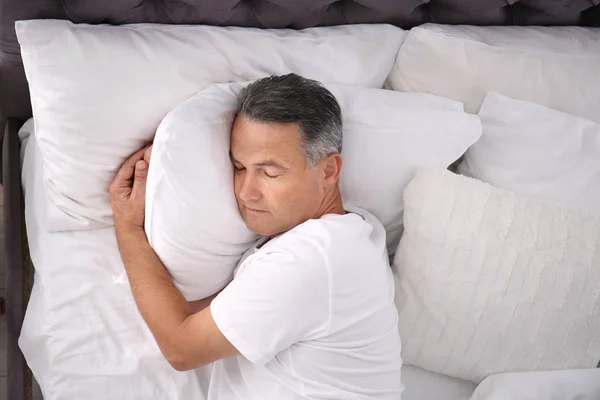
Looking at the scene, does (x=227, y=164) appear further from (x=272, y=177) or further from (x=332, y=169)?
(x=332, y=169)

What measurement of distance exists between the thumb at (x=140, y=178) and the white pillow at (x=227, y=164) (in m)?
0.05

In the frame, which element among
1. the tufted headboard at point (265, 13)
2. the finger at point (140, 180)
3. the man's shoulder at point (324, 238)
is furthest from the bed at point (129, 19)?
the man's shoulder at point (324, 238)

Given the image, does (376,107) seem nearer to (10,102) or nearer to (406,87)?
(406,87)

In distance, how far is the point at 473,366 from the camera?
5.40 feet

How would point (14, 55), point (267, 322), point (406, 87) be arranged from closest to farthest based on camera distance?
point (267, 322) < point (14, 55) < point (406, 87)

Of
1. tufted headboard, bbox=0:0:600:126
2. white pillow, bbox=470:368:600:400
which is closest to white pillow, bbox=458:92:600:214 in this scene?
tufted headboard, bbox=0:0:600:126

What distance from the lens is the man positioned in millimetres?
1329

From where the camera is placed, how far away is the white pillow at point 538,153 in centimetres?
174

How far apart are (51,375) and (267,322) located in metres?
0.48

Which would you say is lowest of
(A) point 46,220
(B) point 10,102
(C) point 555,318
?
(C) point 555,318

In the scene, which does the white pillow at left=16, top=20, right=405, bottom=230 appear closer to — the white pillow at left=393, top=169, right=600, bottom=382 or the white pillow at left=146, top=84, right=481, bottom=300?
the white pillow at left=146, top=84, right=481, bottom=300

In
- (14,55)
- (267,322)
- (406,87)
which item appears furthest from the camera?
(406,87)

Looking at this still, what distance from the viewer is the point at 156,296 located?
1.43 meters

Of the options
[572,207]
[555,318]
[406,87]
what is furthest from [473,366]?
[406,87]
